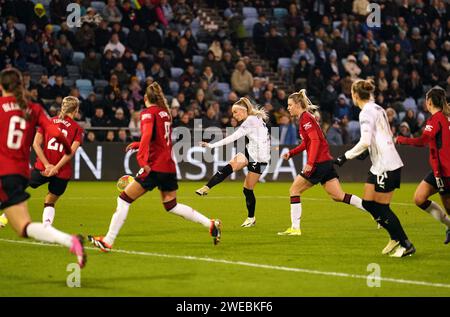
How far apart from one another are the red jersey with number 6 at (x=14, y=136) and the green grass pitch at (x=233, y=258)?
119 cm

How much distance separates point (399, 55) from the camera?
102 ft

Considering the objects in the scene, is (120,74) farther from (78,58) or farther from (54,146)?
(54,146)

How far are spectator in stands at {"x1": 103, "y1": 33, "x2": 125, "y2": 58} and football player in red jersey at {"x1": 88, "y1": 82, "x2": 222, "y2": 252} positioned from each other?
15.4 meters

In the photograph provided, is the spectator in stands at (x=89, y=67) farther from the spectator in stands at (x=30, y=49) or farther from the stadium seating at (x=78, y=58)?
the spectator in stands at (x=30, y=49)

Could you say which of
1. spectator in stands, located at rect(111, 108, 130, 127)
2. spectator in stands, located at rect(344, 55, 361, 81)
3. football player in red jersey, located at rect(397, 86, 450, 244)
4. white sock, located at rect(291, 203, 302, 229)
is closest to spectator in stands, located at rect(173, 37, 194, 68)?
spectator in stands, located at rect(111, 108, 130, 127)

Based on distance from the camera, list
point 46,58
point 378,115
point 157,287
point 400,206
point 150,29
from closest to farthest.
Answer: point 157,287
point 378,115
point 400,206
point 46,58
point 150,29

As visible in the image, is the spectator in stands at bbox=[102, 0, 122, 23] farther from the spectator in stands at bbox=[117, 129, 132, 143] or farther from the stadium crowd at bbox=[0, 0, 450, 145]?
the spectator in stands at bbox=[117, 129, 132, 143]

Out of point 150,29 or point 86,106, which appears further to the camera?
point 150,29

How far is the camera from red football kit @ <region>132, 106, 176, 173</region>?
1117 cm

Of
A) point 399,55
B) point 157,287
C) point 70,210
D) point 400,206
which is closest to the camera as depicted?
point 157,287

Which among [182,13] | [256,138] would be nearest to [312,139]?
[256,138]
